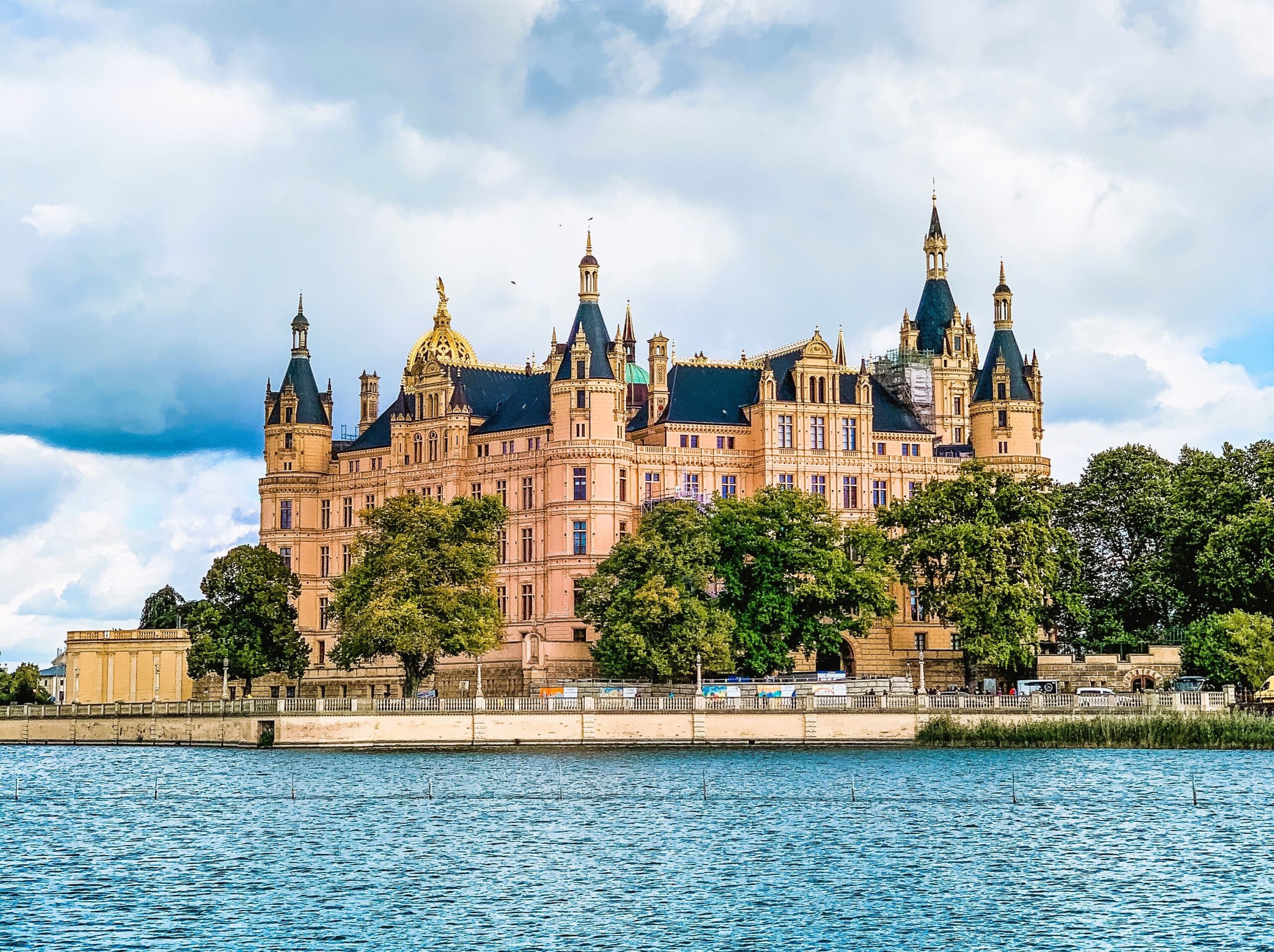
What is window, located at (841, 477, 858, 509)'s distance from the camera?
115188 mm

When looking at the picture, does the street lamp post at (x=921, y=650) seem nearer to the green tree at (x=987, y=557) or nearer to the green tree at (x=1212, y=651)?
the green tree at (x=987, y=557)

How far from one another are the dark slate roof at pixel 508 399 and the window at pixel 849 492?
1633cm

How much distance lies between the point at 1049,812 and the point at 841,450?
55.3 m

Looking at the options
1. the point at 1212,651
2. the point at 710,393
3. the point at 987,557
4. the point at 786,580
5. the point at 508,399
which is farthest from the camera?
the point at 508,399

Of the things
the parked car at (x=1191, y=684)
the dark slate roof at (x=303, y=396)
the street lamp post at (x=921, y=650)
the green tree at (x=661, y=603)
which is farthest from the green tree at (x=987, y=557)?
the dark slate roof at (x=303, y=396)

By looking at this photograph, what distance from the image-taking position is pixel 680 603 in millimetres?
92625

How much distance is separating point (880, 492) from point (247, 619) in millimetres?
34428

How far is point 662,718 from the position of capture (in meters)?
85.8

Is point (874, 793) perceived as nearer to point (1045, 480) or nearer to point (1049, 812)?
point (1049, 812)

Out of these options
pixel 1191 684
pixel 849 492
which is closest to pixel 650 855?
pixel 1191 684

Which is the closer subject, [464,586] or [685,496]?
[464,586]

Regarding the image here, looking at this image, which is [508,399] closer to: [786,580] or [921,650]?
[921,650]

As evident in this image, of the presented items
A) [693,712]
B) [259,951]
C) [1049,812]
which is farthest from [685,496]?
[259,951]

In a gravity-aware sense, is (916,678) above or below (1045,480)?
below
